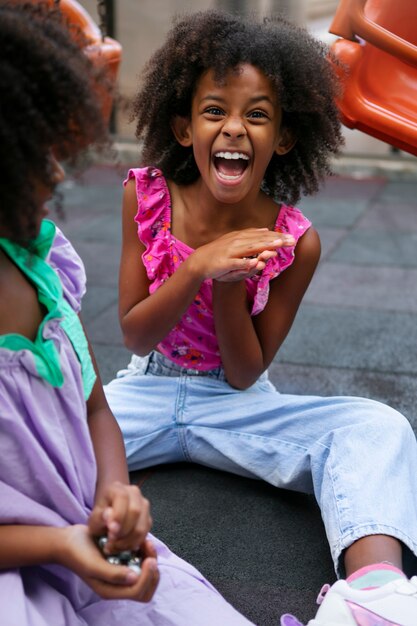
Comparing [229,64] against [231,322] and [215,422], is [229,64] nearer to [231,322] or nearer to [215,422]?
[231,322]

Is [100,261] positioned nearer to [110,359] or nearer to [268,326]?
[110,359]

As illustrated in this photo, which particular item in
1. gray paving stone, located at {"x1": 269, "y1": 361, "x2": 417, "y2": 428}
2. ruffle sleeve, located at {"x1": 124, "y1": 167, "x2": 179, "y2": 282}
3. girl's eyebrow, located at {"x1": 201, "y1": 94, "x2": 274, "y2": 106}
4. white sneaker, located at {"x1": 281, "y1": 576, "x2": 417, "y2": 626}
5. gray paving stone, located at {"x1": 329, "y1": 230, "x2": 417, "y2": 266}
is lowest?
gray paving stone, located at {"x1": 329, "y1": 230, "x2": 417, "y2": 266}

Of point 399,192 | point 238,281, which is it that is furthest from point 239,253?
point 399,192

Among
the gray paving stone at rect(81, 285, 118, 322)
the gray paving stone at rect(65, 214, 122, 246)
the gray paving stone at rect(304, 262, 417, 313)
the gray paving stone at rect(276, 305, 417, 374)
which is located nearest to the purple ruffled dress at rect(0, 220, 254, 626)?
the gray paving stone at rect(276, 305, 417, 374)

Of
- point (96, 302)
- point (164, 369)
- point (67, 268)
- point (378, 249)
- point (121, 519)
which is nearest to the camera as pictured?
point (121, 519)

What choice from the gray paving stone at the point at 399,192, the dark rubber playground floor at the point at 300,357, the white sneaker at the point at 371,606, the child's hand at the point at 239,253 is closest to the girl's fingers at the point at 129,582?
the white sneaker at the point at 371,606

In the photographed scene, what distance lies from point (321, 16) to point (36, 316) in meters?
10.6

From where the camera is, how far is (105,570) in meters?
1.13

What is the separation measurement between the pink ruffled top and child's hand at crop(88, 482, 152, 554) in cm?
89

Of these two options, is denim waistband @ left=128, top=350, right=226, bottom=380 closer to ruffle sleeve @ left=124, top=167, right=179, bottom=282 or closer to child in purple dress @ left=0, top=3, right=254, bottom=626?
ruffle sleeve @ left=124, top=167, right=179, bottom=282

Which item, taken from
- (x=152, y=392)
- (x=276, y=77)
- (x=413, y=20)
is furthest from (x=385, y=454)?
(x=413, y=20)

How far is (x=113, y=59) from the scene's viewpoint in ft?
10.5

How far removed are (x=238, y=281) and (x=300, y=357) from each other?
1207mm

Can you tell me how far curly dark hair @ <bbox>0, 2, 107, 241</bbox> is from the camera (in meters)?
1.16
